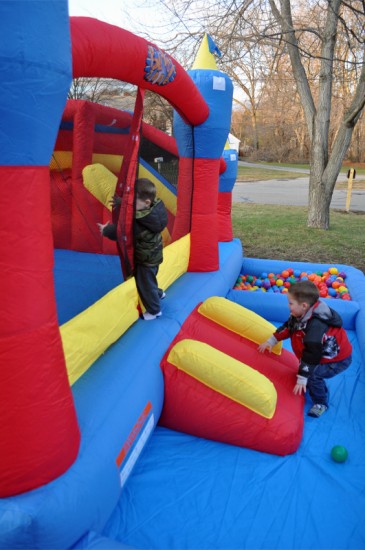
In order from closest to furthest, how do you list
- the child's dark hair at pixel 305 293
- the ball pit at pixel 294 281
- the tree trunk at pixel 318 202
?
1. the child's dark hair at pixel 305 293
2. the ball pit at pixel 294 281
3. the tree trunk at pixel 318 202

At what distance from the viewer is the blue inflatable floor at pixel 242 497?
209 cm

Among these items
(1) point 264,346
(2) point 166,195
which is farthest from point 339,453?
(2) point 166,195

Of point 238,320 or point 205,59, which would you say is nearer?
point 238,320

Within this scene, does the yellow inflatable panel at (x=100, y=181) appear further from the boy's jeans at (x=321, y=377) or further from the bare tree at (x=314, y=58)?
the bare tree at (x=314, y=58)

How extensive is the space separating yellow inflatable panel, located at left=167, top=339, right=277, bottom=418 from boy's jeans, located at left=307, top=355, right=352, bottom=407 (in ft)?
1.36

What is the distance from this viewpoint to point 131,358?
8.59 ft

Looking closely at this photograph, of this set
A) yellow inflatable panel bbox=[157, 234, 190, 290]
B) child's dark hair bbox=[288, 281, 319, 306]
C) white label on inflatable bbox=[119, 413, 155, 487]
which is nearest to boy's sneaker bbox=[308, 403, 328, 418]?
child's dark hair bbox=[288, 281, 319, 306]

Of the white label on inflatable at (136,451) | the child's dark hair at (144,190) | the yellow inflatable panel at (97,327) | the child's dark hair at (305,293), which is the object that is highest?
the child's dark hair at (144,190)

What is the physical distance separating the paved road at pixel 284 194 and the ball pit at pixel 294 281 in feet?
24.8

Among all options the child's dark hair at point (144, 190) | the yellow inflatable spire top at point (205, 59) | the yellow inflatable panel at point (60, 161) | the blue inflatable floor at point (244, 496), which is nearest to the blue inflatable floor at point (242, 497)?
A: the blue inflatable floor at point (244, 496)

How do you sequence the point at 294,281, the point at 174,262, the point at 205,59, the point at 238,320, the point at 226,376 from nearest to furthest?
the point at 226,376 → the point at 238,320 → the point at 174,262 → the point at 205,59 → the point at 294,281

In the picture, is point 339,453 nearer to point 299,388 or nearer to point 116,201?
point 299,388

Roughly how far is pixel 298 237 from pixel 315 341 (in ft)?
19.2

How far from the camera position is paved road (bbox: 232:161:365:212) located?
13.6 m
